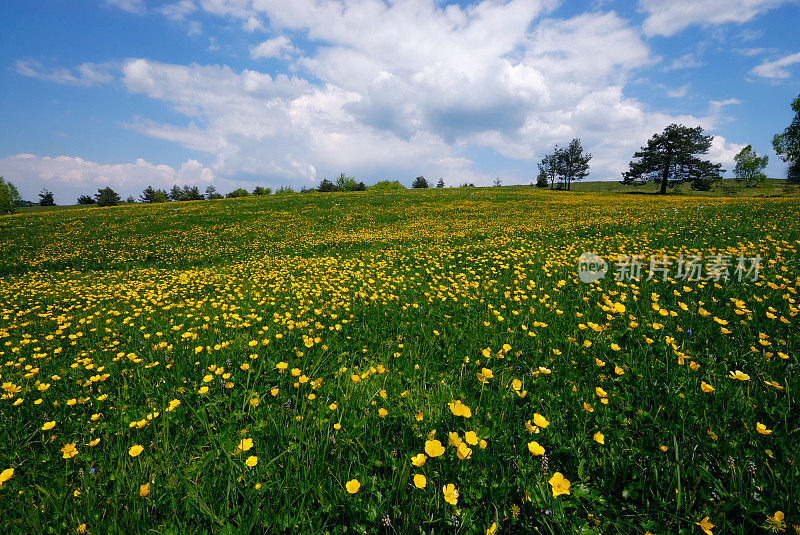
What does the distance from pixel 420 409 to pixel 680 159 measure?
64725 mm

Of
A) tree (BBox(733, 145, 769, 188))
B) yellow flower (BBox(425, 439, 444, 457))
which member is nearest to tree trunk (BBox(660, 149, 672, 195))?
tree (BBox(733, 145, 769, 188))

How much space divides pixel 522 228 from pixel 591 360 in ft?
35.7

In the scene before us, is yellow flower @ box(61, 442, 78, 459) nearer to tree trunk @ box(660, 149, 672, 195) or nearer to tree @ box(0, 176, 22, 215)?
tree trunk @ box(660, 149, 672, 195)

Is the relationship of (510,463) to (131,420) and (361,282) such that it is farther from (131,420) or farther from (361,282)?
(361,282)

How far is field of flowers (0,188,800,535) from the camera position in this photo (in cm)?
177

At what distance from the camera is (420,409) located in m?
2.50

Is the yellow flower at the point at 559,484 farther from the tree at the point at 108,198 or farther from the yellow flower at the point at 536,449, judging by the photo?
the tree at the point at 108,198

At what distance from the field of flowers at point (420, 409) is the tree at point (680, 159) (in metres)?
55.2

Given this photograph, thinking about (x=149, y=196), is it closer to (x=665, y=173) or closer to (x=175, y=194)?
(x=175, y=194)

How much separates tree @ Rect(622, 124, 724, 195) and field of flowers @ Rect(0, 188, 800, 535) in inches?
2175

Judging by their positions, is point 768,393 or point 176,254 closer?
point 768,393

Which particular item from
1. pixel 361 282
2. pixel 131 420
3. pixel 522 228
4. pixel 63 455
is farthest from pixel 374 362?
pixel 522 228

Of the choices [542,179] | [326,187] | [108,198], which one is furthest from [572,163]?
[108,198]

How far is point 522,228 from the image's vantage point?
516 inches
